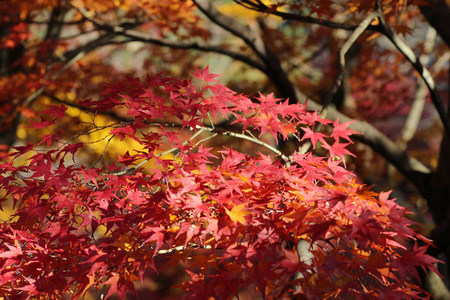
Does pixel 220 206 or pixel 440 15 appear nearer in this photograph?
pixel 220 206

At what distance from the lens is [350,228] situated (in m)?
1.77

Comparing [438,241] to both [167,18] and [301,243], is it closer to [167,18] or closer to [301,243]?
[301,243]

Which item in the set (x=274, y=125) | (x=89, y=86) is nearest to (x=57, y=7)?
(x=89, y=86)

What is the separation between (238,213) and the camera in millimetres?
1808

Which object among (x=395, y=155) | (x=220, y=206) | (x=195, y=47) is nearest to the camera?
(x=220, y=206)

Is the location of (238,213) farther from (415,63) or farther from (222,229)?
(415,63)

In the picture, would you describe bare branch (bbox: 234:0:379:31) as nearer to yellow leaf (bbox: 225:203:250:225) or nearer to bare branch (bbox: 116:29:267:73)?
bare branch (bbox: 116:29:267:73)

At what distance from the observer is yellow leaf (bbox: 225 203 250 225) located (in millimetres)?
1794

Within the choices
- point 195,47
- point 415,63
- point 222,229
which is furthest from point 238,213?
point 195,47

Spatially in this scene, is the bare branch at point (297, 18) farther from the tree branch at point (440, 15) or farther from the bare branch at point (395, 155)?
the bare branch at point (395, 155)

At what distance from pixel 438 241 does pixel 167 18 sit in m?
4.92

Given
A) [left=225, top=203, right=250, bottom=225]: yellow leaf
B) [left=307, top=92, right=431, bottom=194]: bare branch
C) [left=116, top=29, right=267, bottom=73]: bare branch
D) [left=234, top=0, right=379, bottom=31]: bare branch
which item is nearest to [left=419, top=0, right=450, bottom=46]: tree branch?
[left=234, top=0, right=379, bottom=31]: bare branch

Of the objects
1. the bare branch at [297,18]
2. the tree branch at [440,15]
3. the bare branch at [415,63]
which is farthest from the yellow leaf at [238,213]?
the tree branch at [440,15]

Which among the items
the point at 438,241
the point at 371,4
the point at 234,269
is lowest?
the point at 438,241
